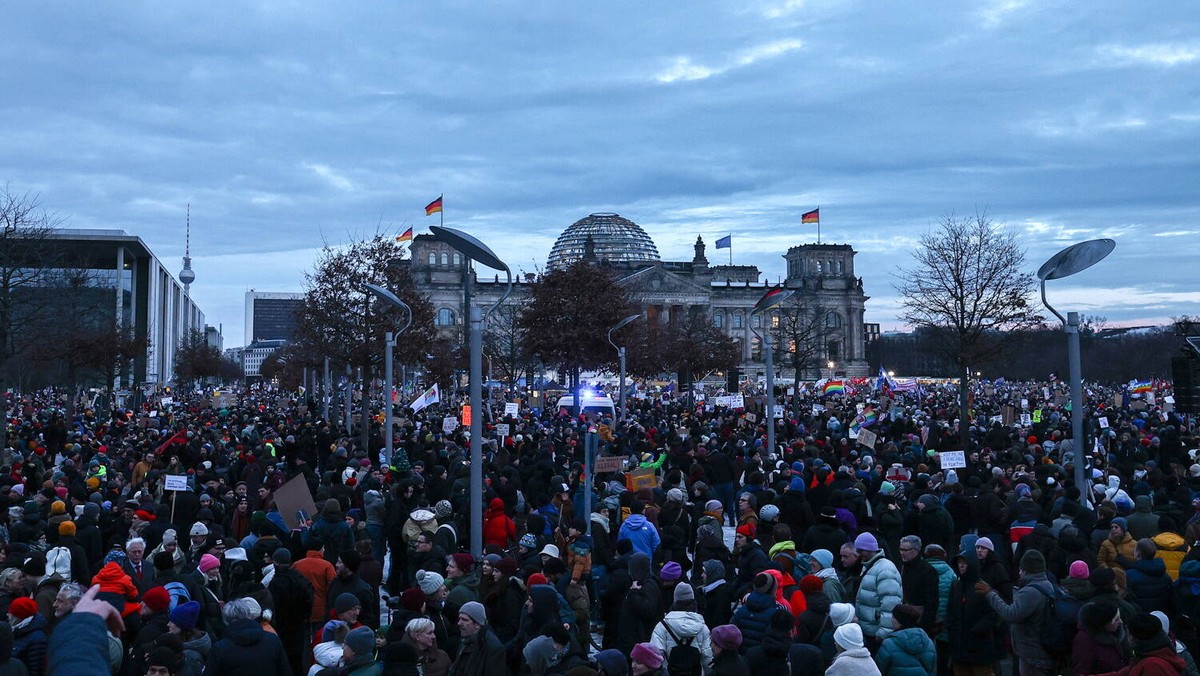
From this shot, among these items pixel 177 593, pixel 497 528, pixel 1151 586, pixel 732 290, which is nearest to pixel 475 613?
pixel 177 593

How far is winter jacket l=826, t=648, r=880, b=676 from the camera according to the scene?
690 centimetres

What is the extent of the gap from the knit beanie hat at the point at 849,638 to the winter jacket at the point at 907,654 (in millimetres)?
701

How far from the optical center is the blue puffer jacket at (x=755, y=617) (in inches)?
328

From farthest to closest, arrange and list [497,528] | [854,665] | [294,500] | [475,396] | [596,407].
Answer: [596,407], [294,500], [497,528], [475,396], [854,665]

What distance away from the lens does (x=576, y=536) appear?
442 inches

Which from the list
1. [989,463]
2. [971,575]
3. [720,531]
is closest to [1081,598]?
[971,575]

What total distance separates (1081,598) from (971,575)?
990mm

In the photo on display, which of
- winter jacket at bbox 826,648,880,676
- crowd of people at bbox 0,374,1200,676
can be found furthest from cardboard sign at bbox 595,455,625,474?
winter jacket at bbox 826,648,880,676

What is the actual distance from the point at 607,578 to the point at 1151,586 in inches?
187

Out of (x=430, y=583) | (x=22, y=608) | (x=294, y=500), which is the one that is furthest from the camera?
(x=294, y=500)

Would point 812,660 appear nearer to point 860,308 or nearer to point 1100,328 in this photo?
point 860,308

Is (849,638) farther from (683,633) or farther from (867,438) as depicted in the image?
(867,438)

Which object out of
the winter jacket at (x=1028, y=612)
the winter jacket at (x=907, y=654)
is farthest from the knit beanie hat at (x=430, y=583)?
the winter jacket at (x=1028, y=612)

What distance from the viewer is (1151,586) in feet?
31.7
